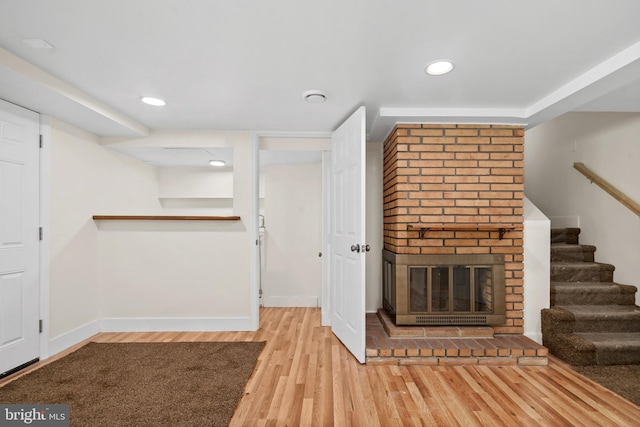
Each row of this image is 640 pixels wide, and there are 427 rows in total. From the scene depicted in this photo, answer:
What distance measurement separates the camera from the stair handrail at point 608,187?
2.83m

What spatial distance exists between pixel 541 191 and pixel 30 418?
5.54 meters

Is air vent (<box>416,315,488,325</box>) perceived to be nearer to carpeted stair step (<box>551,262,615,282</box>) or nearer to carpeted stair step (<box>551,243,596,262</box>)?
carpeted stair step (<box>551,262,615,282</box>)

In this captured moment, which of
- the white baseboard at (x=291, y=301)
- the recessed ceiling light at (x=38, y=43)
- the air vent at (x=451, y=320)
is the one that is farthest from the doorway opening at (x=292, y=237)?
the recessed ceiling light at (x=38, y=43)

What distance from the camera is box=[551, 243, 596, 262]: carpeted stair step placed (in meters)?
3.25

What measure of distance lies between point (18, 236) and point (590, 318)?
478cm

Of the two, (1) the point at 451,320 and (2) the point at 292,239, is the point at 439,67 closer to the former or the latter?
(1) the point at 451,320

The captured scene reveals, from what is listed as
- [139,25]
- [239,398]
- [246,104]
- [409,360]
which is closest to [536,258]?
[409,360]

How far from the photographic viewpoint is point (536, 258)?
2797mm

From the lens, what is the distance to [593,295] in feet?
9.34

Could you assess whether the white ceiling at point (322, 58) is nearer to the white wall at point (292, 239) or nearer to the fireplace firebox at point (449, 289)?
the fireplace firebox at point (449, 289)

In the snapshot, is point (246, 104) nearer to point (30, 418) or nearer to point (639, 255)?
point (30, 418)

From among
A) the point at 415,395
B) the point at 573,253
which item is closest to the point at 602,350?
the point at 573,253

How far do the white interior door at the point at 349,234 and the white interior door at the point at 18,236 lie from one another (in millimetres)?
2568

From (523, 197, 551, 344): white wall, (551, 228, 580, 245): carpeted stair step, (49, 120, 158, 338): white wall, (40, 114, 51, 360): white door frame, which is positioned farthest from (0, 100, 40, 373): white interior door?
(551, 228, 580, 245): carpeted stair step
